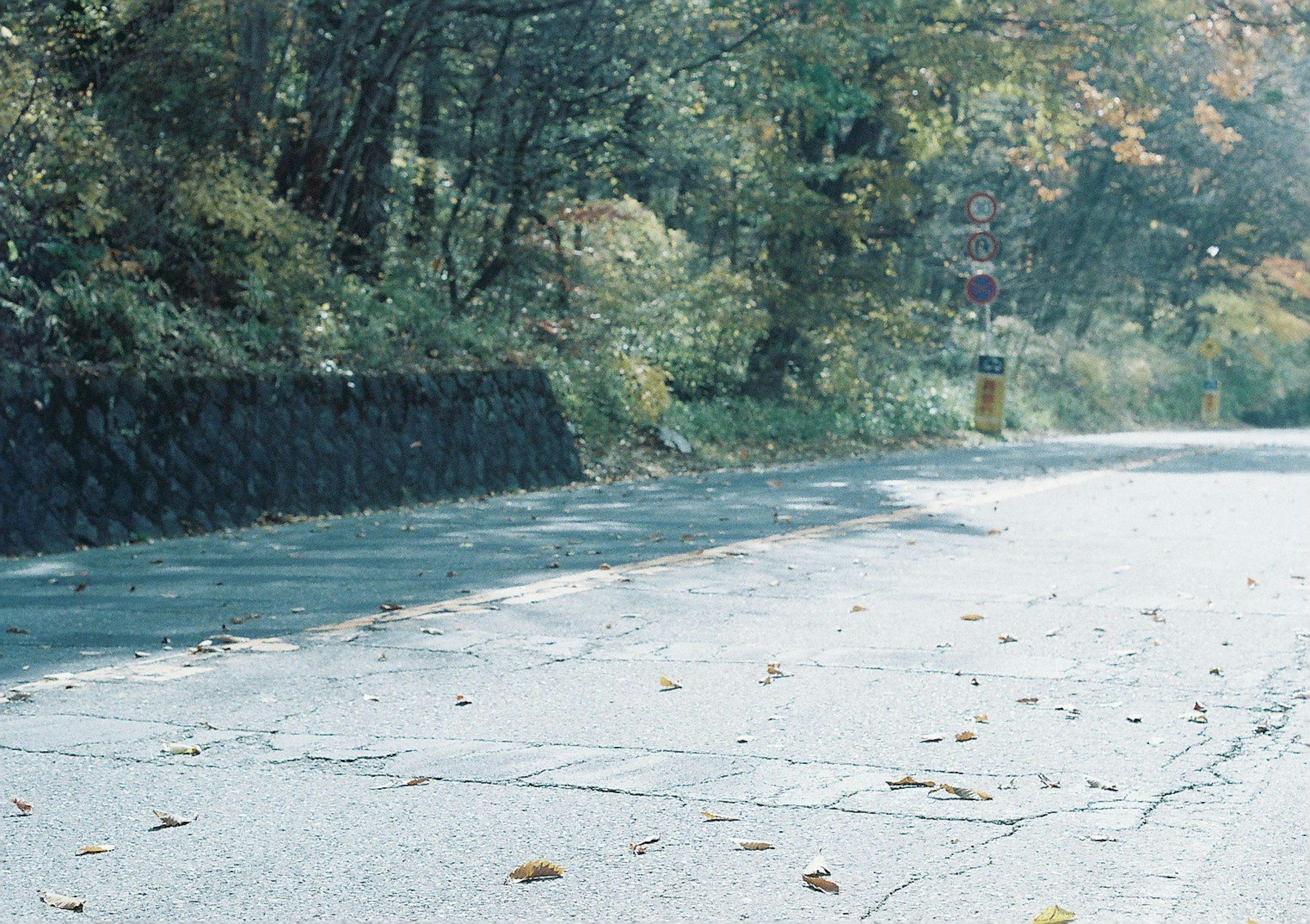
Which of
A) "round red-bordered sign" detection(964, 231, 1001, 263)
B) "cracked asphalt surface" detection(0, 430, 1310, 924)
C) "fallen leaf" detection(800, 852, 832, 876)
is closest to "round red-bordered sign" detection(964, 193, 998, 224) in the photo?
"round red-bordered sign" detection(964, 231, 1001, 263)

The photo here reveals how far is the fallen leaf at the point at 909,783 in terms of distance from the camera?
544 centimetres

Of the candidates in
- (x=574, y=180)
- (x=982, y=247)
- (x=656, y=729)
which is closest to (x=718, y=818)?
(x=656, y=729)

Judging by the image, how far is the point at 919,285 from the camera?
37.6m

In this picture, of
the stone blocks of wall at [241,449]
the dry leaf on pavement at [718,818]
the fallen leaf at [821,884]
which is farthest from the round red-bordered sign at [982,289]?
the fallen leaf at [821,884]

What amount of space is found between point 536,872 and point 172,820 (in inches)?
45.6

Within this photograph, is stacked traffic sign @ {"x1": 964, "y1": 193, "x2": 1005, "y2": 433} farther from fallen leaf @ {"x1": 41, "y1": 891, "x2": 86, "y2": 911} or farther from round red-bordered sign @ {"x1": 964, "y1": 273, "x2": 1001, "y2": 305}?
fallen leaf @ {"x1": 41, "y1": 891, "x2": 86, "y2": 911}

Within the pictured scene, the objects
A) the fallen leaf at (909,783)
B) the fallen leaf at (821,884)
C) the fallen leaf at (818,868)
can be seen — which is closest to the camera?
the fallen leaf at (821,884)

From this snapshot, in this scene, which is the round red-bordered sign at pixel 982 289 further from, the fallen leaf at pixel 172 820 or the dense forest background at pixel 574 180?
the fallen leaf at pixel 172 820

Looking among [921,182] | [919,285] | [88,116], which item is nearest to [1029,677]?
[88,116]

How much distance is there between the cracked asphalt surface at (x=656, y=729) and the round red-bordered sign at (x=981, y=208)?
14.3 meters

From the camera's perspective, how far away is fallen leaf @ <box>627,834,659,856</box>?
4695mm

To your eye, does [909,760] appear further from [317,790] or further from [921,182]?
[921,182]

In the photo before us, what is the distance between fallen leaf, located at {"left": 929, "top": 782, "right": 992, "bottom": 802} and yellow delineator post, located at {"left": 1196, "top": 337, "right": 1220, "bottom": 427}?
1861 inches

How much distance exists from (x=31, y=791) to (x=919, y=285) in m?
33.5
